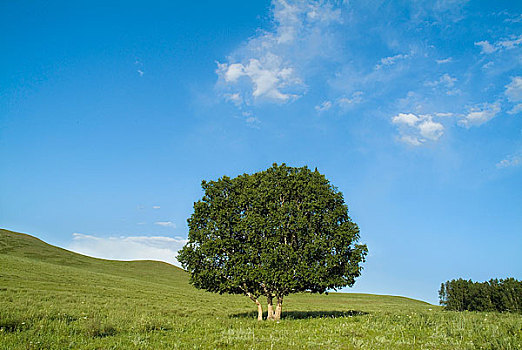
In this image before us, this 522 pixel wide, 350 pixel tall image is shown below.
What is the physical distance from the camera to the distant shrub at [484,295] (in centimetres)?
4794

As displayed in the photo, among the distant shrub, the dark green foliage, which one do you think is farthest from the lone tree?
the distant shrub

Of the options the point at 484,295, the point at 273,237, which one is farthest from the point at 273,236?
the point at 484,295

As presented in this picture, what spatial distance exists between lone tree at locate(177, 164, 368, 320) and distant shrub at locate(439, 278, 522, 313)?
33.5 metres

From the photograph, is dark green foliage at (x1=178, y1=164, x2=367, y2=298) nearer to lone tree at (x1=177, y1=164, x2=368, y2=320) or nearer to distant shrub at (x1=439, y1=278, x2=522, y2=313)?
lone tree at (x1=177, y1=164, x2=368, y2=320)

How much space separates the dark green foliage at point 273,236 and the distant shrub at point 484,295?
33.3 meters

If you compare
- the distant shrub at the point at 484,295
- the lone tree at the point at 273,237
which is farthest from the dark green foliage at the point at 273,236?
the distant shrub at the point at 484,295

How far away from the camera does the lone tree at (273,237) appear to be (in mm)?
27250

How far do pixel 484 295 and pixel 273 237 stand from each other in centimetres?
4550

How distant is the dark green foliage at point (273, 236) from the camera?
Answer: 27.2 m

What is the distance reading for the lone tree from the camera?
2725cm

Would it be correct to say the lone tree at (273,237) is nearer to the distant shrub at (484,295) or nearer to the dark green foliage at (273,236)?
the dark green foliage at (273,236)

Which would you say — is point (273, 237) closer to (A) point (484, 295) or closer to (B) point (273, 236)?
(B) point (273, 236)

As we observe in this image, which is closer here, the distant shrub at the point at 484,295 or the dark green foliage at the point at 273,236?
the dark green foliage at the point at 273,236

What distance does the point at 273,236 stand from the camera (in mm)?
27797
